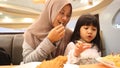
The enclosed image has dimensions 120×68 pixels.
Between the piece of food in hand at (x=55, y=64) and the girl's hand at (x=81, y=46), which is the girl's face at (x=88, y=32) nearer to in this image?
the girl's hand at (x=81, y=46)

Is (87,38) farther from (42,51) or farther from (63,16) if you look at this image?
(42,51)

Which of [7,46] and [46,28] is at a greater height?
[46,28]

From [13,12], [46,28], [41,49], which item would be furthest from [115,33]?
[13,12]

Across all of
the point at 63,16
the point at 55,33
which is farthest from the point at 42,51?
the point at 63,16

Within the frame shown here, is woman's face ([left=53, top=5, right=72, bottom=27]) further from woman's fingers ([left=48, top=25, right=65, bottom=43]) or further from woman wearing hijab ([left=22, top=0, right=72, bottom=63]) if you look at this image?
woman's fingers ([left=48, top=25, right=65, bottom=43])

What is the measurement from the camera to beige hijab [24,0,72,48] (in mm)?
1129

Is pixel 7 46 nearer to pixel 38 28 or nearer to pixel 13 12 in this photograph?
pixel 38 28

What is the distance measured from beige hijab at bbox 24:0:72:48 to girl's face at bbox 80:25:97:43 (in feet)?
0.70

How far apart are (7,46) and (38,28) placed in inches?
42.8

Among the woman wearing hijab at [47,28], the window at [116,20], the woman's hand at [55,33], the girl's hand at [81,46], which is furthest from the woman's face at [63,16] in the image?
the window at [116,20]

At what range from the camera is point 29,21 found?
3.31 metres

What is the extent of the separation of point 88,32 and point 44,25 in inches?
10.9

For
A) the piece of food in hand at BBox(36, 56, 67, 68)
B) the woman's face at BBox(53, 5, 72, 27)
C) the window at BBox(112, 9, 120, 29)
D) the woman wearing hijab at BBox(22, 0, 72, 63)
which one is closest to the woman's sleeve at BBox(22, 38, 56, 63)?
the woman wearing hijab at BBox(22, 0, 72, 63)

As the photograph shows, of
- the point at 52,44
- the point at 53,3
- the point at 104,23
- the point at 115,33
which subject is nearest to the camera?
the point at 52,44
